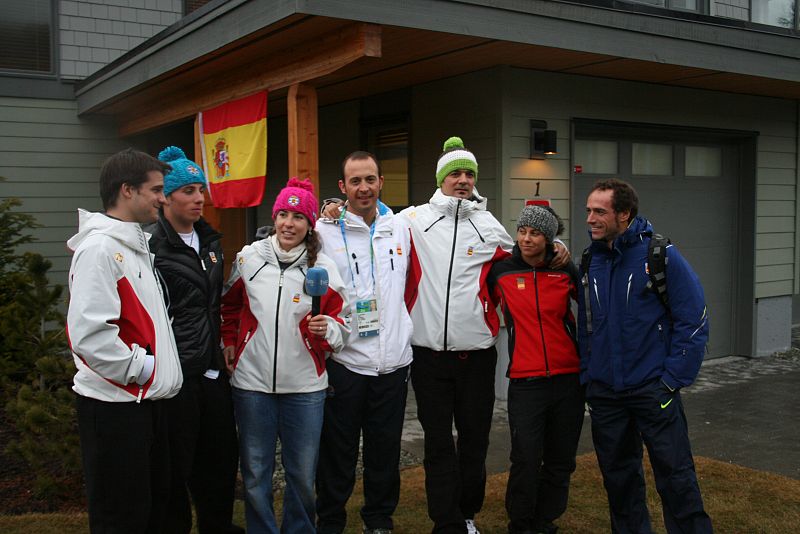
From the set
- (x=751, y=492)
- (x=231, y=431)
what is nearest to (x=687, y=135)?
(x=751, y=492)

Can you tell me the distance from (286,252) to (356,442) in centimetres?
111

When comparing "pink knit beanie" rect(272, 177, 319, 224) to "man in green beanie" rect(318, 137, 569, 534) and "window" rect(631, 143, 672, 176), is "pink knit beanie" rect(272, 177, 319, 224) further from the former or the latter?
"window" rect(631, 143, 672, 176)

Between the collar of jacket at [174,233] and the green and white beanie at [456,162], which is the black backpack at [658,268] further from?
the collar of jacket at [174,233]

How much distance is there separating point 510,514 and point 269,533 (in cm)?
130

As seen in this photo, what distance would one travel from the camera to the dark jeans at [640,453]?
362 cm

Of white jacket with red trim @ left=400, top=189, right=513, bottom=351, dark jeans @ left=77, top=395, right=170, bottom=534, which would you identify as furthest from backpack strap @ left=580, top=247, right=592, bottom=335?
dark jeans @ left=77, top=395, right=170, bottom=534

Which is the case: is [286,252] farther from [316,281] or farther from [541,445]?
[541,445]

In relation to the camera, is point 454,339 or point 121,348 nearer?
point 121,348

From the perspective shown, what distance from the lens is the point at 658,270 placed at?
11.8 feet

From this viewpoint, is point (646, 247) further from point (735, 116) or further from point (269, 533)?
point (735, 116)

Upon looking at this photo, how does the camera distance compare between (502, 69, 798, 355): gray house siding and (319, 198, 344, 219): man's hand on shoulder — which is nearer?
(319, 198, 344, 219): man's hand on shoulder

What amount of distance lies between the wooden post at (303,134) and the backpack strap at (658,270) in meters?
3.20

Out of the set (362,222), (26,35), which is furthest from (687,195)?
(26,35)

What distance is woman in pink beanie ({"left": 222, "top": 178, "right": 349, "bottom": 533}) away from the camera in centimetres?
362
